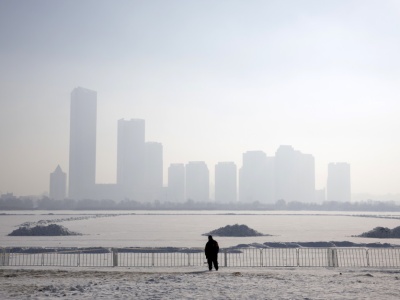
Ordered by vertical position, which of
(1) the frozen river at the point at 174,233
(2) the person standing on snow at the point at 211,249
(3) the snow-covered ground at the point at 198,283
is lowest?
(1) the frozen river at the point at 174,233

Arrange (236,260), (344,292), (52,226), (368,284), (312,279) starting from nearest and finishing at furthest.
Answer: (344,292) < (368,284) < (312,279) < (236,260) < (52,226)

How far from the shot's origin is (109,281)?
18.3m

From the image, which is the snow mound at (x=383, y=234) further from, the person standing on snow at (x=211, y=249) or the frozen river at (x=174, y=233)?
the person standing on snow at (x=211, y=249)

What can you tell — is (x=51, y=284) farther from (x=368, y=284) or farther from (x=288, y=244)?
(x=288, y=244)

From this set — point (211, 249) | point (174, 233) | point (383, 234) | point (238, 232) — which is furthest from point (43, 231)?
point (211, 249)

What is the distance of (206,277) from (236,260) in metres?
9.58

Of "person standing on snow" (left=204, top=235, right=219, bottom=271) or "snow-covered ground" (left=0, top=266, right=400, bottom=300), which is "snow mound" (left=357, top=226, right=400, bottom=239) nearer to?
"snow-covered ground" (left=0, top=266, right=400, bottom=300)

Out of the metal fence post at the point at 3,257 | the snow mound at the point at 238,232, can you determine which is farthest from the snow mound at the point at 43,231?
the metal fence post at the point at 3,257

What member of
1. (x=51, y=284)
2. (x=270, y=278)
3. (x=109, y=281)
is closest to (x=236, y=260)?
(x=270, y=278)

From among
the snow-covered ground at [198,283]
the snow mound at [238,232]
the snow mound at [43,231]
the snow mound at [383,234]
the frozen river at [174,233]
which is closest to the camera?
the snow-covered ground at [198,283]

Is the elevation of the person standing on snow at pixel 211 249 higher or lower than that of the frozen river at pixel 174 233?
higher

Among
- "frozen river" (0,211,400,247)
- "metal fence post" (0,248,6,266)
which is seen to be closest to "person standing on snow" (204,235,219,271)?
"metal fence post" (0,248,6,266)

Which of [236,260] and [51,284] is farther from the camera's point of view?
[236,260]

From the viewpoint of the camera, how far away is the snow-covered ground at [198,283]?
15.4 metres
